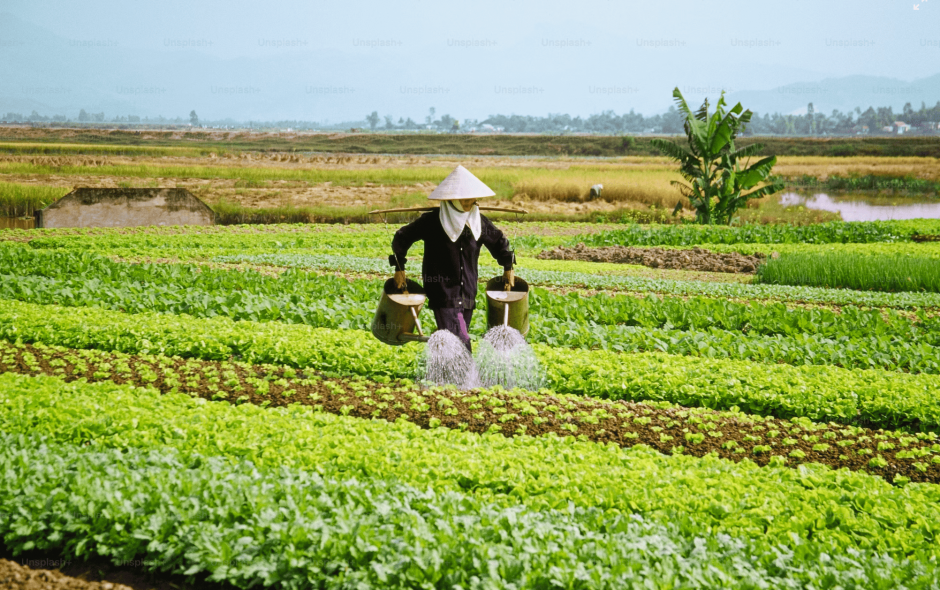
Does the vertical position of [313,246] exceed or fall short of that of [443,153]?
it falls short

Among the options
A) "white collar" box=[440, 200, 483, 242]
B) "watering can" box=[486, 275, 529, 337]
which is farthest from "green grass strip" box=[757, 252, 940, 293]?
"white collar" box=[440, 200, 483, 242]

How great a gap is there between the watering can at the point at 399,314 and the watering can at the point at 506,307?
0.59 m

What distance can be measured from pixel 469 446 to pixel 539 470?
26.8 inches

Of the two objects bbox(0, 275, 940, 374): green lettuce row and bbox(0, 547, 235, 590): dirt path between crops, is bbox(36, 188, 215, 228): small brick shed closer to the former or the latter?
bbox(0, 275, 940, 374): green lettuce row

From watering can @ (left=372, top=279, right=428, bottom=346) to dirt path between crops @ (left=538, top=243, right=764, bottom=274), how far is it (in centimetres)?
1264

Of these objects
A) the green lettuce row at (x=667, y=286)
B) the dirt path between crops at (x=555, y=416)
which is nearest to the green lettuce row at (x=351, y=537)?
the dirt path between crops at (x=555, y=416)

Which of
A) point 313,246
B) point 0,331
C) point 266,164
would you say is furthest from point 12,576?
point 266,164

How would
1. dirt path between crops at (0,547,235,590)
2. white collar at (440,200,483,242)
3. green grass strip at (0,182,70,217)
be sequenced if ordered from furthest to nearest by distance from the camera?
green grass strip at (0,182,70,217) → white collar at (440,200,483,242) → dirt path between crops at (0,547,235,590)

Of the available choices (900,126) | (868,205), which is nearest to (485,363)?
(868,205)

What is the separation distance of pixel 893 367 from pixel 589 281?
633 cm

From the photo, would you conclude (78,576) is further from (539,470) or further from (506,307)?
(506,307)

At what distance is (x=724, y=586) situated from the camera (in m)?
3.52

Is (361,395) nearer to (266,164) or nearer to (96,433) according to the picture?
(96,433)

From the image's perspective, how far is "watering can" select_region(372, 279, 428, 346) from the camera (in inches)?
261
